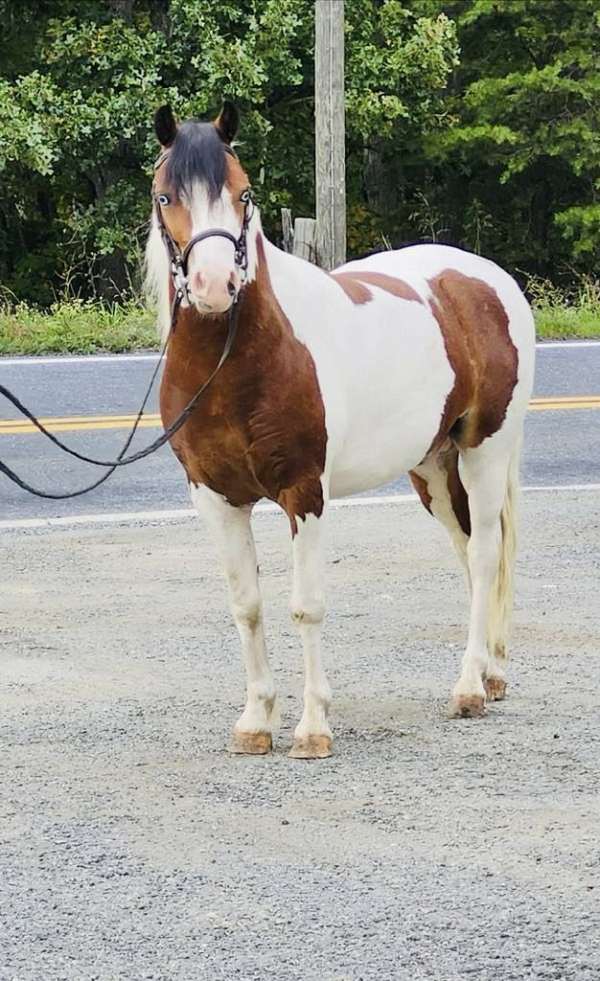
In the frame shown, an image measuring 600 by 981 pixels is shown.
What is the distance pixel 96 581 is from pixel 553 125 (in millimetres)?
19554

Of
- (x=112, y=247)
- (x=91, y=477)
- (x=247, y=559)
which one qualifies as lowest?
(x=112, y=247)

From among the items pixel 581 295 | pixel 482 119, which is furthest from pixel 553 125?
pixel 581 295

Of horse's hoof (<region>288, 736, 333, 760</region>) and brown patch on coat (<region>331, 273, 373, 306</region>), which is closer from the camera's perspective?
horse's hoof (<region>288, 736, 333, 760</region>)

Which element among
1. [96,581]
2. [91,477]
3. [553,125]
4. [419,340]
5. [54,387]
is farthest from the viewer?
[553,125]

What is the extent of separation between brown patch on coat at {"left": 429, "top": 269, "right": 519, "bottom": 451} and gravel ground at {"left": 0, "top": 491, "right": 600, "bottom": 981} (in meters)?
1.01

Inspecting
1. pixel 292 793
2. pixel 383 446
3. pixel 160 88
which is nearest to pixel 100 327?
pixel 160 88

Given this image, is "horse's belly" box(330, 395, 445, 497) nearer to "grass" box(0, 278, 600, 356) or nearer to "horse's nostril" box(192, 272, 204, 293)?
"horse's nostril" box(192, 272, 204, 293)

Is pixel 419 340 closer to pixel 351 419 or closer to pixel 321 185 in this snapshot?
pixel 351 419

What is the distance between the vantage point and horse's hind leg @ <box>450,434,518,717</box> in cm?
648

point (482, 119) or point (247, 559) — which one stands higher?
point (247, 559)

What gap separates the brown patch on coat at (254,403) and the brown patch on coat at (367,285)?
1.53 feet

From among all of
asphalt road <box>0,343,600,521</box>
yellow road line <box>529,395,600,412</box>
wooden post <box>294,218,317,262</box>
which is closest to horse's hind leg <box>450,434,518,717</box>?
asphalt road <box>0,343,600,521</box>

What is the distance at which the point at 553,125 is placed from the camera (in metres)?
26.8

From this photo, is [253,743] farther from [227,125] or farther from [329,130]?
[329,130]
